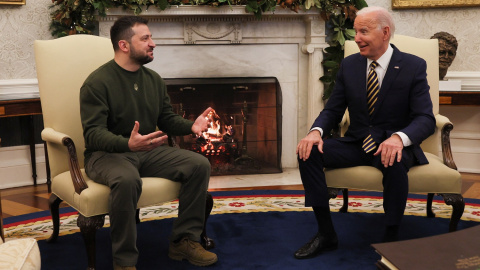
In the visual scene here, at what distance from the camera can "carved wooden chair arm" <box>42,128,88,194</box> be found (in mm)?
2443

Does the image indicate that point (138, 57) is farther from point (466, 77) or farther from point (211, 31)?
point (466, 77)

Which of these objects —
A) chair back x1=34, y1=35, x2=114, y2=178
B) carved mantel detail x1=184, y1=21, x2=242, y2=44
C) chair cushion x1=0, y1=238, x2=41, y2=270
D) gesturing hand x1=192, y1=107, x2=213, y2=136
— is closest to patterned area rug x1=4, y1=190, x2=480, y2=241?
chair back x1=34, y1=35, x2=114, y2=178

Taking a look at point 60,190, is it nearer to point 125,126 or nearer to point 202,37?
point 125,126

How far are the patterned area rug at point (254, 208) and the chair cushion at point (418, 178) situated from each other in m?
0.87

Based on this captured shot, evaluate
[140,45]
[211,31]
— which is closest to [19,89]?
[211,31]

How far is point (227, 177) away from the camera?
472 centimetres

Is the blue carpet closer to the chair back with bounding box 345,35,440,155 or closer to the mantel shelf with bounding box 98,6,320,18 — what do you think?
the chair back with bounding box 345,35,440,155

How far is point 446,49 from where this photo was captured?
14.8ft

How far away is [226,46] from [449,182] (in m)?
2.65

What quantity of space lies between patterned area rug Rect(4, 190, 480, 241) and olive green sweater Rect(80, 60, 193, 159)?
2.86 feet

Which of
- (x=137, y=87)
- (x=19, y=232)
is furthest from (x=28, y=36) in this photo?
(x=137, y=87)

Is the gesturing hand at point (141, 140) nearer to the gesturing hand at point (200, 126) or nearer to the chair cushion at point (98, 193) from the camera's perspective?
the chair cushion at point (98, 193)

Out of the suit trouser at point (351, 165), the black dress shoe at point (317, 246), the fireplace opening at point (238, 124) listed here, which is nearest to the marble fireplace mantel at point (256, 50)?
the fireplace opening at point (238, 124)

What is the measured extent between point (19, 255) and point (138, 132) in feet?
4.35
